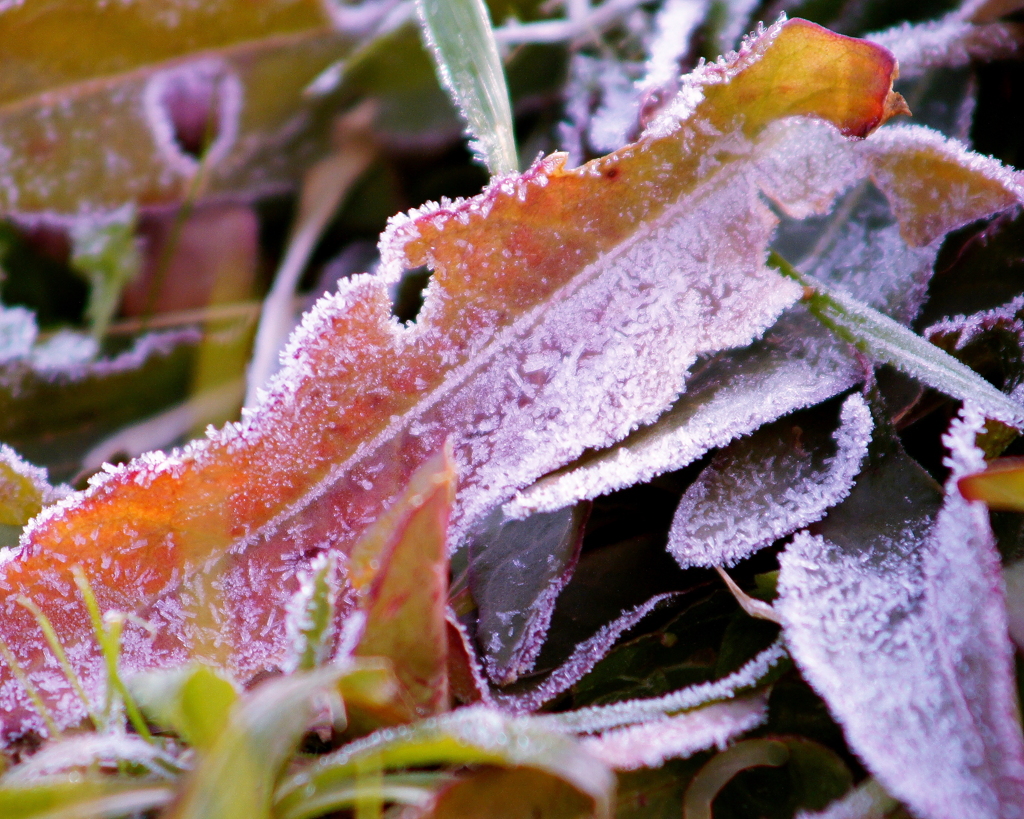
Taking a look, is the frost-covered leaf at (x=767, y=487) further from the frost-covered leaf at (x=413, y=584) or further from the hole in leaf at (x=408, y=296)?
the hole in leaf at (x=408, y=296)

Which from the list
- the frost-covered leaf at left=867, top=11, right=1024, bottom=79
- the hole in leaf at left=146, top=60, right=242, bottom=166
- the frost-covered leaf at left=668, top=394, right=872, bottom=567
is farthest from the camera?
the hole in leaf at left=146, top=60, right=242, bottom=166

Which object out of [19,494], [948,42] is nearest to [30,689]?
[19,494]

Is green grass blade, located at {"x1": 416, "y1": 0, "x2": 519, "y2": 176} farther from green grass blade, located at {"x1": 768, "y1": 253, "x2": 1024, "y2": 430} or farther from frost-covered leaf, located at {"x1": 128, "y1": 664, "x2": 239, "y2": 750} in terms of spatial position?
frost-covered leaf, located at {"x1": 128, "y1": 664, "x2": 239, "y2": 750}

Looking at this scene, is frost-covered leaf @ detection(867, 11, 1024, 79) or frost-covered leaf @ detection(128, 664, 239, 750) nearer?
frost-covered leaf @ detection(128, 664, 239, 750)

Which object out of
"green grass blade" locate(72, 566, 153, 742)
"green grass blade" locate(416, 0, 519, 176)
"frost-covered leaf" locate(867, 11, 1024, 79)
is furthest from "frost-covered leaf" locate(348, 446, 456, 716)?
"frost-covered leaf" locate(867, 11, 1024, 79)

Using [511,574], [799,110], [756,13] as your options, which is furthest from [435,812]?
[756,13]

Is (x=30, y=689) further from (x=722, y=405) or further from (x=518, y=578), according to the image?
(x=722, y=405)

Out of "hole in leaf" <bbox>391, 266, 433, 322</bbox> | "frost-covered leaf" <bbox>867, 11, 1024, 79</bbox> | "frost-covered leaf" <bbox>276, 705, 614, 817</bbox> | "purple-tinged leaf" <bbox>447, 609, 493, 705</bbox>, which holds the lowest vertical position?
"purple-tinged leaf" <bbox>447, 609, 493, 705</bbox>
